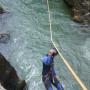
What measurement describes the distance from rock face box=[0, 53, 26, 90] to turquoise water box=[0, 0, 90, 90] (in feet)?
4.40

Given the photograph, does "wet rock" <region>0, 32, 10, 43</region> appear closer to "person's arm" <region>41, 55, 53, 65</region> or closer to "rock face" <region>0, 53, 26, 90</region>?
"rock face" <region>0, 53, 26, 90</region>

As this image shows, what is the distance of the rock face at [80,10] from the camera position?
69.9 ft

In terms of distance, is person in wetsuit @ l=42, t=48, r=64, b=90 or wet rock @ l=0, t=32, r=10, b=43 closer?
person in wetsuit @ l=42, t=48, r=64, b=90

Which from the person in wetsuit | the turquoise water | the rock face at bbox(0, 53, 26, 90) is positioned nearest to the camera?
the person in wetsuit

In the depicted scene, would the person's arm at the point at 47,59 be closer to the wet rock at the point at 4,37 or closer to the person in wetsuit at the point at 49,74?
the person in wetsuit at the point at 49,74

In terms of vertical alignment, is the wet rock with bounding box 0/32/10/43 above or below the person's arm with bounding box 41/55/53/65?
below

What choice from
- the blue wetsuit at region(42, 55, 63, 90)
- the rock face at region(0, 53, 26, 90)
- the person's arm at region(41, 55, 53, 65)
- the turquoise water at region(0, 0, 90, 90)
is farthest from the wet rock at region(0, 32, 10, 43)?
the person's arm at region(41, 55, 53, 65)

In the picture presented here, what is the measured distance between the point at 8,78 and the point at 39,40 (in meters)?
6.63

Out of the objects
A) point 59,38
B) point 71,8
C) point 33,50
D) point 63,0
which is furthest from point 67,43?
point 63,0

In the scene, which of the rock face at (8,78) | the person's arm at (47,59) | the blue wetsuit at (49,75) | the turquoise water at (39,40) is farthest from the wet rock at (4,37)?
the person's arm at (47,59)

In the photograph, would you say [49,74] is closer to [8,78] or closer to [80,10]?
→ [8,78]

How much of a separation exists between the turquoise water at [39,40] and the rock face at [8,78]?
1.34 meters

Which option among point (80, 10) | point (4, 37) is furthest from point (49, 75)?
point (80, 10)

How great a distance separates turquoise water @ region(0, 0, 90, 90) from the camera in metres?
14.2
